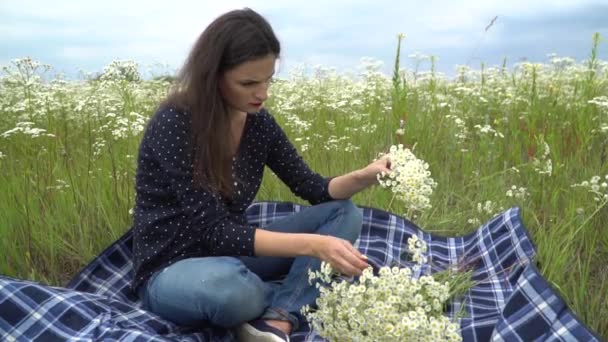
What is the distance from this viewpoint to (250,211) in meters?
2.70

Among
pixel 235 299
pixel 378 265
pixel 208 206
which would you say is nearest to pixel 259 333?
pixel 235 299

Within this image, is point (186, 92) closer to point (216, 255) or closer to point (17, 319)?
point (216, 255)

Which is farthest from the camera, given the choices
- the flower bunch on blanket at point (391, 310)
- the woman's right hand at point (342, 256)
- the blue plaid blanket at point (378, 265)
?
the blue plaid blanket at point (378, 265)

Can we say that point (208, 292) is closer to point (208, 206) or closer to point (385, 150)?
point (208, 206)

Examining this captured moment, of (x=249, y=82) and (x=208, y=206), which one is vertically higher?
(x=249, y=82)

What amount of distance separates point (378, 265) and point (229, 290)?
85cm

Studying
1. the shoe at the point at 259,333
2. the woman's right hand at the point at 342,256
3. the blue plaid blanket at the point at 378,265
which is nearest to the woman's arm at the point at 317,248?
the woman's right hand at the point at 342,256

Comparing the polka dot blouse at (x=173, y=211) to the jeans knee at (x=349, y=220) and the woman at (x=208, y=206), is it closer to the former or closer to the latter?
the woman at (x=208, y=206)

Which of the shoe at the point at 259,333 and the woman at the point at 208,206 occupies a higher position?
the woman at the point at 208,206

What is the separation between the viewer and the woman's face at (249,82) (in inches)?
72.4

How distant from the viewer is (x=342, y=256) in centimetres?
150

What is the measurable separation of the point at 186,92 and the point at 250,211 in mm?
914

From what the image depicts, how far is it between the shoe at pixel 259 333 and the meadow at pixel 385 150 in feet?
2.89

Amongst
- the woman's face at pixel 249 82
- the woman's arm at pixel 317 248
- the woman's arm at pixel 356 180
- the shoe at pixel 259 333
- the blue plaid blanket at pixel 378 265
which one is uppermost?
the woman's face at pixel 249 82
